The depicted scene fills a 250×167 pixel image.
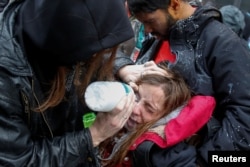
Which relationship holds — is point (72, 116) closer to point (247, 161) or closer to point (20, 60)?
point (20, 60)

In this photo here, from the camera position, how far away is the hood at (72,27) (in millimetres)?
1060

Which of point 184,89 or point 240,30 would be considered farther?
point 240,30

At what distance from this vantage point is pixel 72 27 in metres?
1.07

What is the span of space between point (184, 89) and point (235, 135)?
12.9 inches

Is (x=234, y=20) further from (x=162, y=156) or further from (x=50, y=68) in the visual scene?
(x=50, y=68)

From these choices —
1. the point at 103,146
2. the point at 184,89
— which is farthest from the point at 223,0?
the point at 103,146

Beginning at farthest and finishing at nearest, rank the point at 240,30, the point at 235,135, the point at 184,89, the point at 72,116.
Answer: the point at 240,30 < the point at 184,89 < the point at 235,135 < the point at 72,116

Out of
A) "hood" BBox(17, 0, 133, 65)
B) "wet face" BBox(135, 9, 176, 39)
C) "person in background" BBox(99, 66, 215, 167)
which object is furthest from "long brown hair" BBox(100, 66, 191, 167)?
"hood" BBox(17, 0, 133, 65)

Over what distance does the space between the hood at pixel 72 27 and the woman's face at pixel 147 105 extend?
56cm

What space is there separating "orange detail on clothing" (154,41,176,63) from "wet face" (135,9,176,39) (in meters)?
0.09

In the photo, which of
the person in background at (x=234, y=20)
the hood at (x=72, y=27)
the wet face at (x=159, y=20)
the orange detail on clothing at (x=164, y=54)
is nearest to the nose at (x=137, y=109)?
the orange detail on clothing at (x=164, y=54)

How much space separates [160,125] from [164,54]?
18.5 inches

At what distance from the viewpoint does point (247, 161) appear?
171cm

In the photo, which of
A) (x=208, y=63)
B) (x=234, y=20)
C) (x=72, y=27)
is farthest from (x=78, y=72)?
(x=234, y=20)
